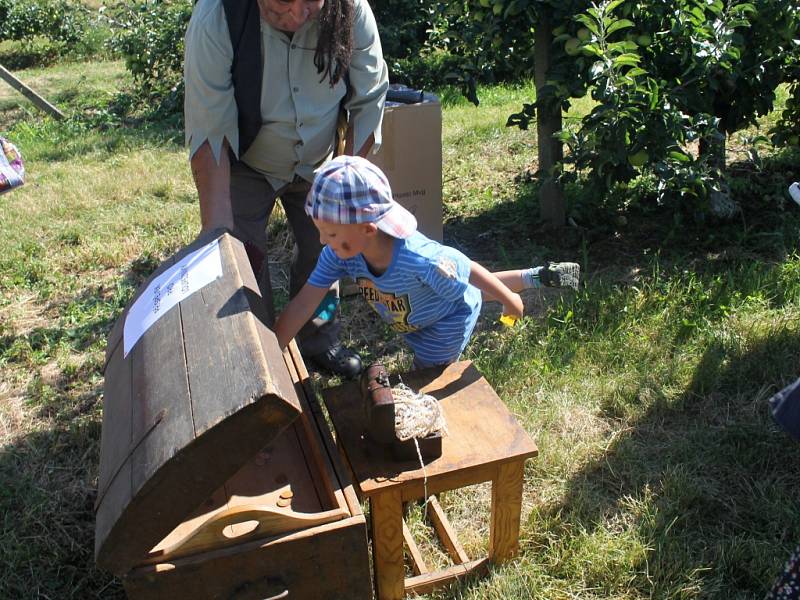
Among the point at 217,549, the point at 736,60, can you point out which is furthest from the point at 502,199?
the point at 217,549

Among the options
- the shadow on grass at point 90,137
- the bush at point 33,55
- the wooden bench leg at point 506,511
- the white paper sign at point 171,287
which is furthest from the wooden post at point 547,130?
the bush at point 33,55

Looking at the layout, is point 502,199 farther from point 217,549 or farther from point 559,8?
point 217,549

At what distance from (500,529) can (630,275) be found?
7.13ft

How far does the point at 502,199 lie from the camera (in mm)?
5258

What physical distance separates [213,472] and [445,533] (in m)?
1.15

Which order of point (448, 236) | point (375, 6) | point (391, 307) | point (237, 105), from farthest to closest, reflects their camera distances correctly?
1. point (375, 6)
2. point (448, 236)
3. point (237, 105)
4. point (391, 307)

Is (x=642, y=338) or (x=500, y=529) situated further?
(x=642, y=338)

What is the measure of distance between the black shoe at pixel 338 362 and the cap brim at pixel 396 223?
4.21ft

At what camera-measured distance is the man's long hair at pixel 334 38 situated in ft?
8.51

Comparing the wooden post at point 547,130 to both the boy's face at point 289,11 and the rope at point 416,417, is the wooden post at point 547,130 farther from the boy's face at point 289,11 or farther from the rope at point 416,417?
the rope at point 416,417

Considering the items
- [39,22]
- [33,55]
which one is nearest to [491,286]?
[33,55]

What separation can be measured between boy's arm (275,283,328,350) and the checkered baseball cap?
1.27ft

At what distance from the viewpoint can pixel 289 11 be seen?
2.45 meters

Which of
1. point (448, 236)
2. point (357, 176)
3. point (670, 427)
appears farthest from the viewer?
point (448, 236)
